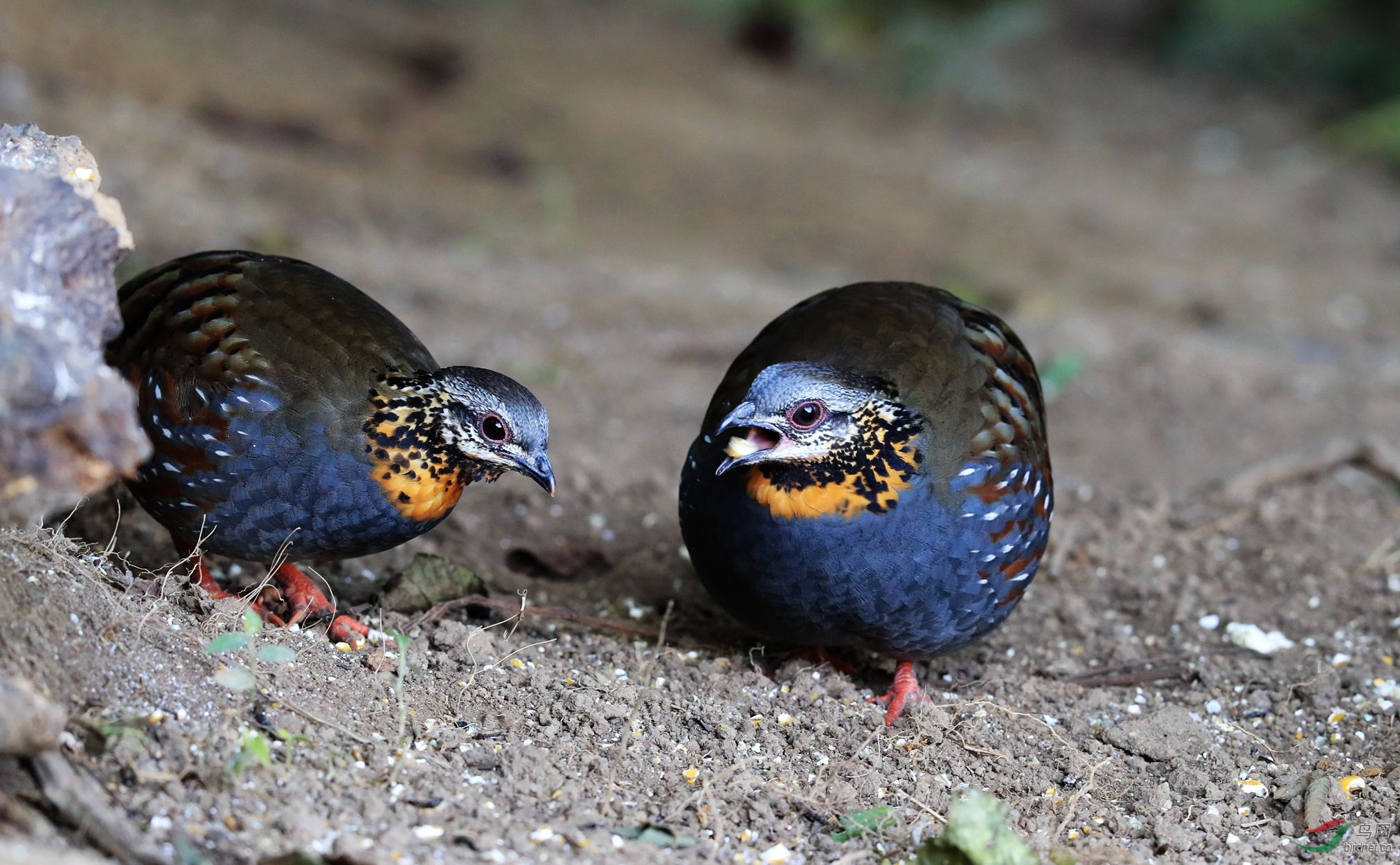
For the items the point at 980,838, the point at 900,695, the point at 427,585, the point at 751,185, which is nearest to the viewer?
the point at 980,838

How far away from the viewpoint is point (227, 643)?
321cm

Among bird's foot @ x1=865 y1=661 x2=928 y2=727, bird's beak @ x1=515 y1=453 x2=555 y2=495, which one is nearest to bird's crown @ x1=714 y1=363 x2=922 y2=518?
bird's beak @ x1=515 y1=453 x2=555 y2=495

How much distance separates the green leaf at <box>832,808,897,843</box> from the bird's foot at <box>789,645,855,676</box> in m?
1.02

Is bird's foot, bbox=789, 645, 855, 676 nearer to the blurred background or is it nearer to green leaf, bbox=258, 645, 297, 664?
the blurred background

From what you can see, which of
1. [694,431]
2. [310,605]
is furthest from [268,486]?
[694,431]

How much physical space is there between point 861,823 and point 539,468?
138 cm

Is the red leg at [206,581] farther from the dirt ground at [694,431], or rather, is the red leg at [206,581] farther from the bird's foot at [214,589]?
the dirt ground at [694,431]

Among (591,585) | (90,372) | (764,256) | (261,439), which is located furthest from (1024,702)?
(764,256)

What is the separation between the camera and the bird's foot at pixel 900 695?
402 cm

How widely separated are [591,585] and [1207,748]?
82.1 inches

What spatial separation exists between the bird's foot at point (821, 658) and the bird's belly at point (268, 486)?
1.37m

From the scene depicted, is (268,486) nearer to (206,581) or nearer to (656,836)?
(206,581)

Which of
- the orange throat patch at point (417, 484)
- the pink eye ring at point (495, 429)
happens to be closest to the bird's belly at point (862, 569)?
the pink eye ring at point (495, 429)

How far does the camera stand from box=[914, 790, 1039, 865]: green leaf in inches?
117
